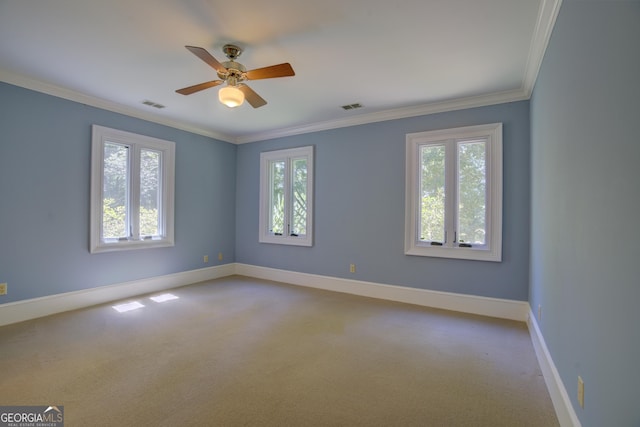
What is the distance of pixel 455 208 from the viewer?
3875mm

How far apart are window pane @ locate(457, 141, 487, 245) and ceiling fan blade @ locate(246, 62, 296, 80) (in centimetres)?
257

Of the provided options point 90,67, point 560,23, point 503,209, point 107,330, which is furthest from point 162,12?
point 503,209

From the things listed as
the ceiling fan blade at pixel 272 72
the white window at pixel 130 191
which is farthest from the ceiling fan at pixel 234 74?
the white window at pixel 130 191

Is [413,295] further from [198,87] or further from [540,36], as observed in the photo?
[198,87]

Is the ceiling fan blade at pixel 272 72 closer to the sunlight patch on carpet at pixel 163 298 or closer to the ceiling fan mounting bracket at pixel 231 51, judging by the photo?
the ceiling fan mounting bracket at pixel 231 51

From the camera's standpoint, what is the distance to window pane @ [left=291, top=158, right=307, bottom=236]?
17.0 feet

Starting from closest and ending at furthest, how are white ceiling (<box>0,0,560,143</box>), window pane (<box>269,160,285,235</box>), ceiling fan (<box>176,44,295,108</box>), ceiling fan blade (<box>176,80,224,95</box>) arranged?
1. white ceiling (<box>0,0,560,143</box>)
2. ceiling fan (<box>176,44,295,108</box>)
3. ceiling fan blade (<box>176,80,224,95</box>)
4. window pane (<box>269,160,285,235</box>)

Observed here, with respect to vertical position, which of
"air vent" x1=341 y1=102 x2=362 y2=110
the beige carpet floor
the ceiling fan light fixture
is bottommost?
the beige carpet floor

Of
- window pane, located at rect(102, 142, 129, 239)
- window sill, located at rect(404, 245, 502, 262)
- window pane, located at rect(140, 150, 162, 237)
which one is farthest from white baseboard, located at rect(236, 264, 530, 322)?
window pane, located at rect(102, 142, 129, 239)

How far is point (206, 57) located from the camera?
2.25m

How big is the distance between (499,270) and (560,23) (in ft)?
8.64

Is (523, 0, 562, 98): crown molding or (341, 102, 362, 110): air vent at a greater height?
(341, 102, 362, 110): air vent

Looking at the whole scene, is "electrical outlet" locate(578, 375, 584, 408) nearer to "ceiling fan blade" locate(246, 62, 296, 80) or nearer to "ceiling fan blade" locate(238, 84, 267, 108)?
"ceiling fan blade" locate(246, 62, 296, 80)

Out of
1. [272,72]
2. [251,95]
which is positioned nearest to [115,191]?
[251,95]
